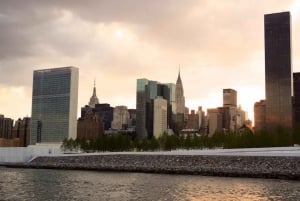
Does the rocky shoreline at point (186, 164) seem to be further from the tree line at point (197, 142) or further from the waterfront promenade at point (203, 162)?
the tree line at point (197, 142)

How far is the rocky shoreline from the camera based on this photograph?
198ft

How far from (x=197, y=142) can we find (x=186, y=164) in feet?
124

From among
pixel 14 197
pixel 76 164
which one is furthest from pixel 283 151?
pixel 14 197

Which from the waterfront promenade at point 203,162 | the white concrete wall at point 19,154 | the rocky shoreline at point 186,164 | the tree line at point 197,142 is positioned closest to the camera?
the rocky shoreline at point 186,164

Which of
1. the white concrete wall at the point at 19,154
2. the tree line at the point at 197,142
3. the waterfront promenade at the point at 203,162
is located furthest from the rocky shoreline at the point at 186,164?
the tree line at the point at 197,142

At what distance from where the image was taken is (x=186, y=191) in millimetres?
37938

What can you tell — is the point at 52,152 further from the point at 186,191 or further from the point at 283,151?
the point at 186,191

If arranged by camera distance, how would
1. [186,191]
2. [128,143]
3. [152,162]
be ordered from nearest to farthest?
[186,191], [152,162], [128,143]

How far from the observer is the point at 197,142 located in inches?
4370

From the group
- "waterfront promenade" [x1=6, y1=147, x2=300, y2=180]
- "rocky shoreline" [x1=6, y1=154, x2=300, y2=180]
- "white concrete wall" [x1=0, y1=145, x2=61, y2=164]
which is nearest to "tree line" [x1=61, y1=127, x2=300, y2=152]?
"white concrete wall" [x1=0, y1=145, x2=61, y2=164]

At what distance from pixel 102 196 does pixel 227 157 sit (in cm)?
3978

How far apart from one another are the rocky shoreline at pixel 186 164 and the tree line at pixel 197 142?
25.7m

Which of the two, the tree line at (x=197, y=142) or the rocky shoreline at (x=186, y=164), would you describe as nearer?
the rocky shoreline at (x=186, y=164)

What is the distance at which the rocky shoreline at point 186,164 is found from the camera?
198 feet
